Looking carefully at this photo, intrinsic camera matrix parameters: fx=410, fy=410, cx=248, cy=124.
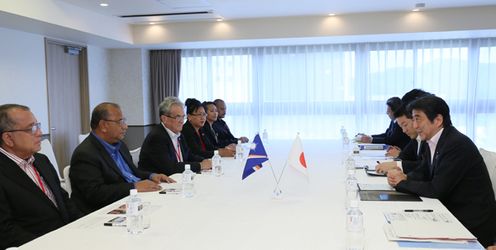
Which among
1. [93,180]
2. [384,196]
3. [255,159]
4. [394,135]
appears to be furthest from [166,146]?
[394,135]

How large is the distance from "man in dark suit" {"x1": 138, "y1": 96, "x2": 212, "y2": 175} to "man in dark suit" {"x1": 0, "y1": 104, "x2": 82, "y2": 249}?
1.02m

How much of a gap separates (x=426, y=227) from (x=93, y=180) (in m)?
1.84

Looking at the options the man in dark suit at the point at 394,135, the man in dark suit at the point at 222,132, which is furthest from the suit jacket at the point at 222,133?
the man in dark suit at the point at 394,135

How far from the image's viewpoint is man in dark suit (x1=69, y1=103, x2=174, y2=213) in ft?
8.09

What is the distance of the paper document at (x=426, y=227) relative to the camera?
1582mm

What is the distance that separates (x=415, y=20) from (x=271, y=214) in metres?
5.27

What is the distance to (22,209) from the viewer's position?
2051 millimetres

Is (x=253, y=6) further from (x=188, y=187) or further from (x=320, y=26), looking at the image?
(x=188, y=187)

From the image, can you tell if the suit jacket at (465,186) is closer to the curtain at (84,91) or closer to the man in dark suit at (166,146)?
the man in dark suit at (166,146)

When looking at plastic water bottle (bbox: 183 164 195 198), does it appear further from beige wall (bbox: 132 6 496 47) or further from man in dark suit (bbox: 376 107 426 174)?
beige wall (bbox: 132 6 496 47)

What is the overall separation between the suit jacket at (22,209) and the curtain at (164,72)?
18.2 ft

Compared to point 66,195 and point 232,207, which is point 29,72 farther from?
point 232,207

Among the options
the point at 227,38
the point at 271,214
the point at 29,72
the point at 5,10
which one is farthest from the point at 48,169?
the point at 227,38

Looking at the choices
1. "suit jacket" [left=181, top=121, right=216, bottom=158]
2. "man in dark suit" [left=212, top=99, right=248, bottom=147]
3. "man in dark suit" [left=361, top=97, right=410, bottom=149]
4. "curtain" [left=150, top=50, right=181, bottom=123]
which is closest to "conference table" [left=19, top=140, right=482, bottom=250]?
"suit jacket" [left=181, top=121, right=216, bottom=158]
